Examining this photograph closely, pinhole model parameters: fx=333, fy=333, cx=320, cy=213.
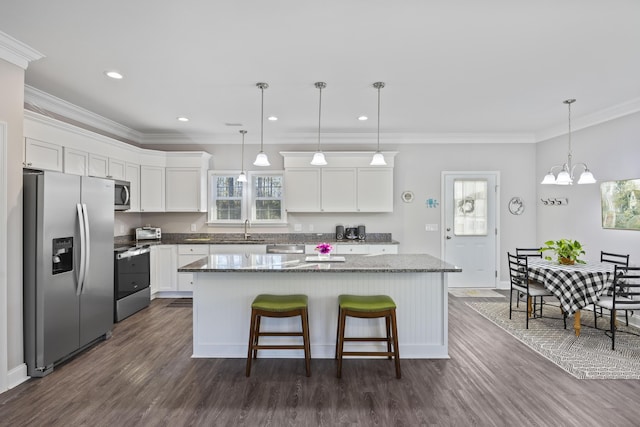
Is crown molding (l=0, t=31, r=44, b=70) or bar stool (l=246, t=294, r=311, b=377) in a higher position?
crown molding (l=0, t=31, r=44, b=70)

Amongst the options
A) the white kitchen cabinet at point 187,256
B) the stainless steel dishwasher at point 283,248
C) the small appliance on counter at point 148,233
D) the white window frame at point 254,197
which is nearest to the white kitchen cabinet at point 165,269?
the white kitchen cabinet at point 187,256

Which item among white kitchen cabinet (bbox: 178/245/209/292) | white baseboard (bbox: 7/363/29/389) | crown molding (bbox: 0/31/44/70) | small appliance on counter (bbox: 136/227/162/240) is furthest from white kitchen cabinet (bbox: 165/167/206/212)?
white baseboard (bbox: 7/363/29/389)

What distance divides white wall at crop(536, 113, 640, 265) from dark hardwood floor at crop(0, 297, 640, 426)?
2179 millimetres

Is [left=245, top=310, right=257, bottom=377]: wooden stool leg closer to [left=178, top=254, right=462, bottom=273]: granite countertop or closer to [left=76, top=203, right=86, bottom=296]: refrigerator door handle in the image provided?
[left=178, top=254, right=462, bottom=273]: granite countertop

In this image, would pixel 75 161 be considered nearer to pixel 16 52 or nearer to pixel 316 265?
pixel 16 52

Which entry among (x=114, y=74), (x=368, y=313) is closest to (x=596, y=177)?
(x=368, y=313)

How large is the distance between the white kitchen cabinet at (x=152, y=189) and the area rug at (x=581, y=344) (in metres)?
5.08

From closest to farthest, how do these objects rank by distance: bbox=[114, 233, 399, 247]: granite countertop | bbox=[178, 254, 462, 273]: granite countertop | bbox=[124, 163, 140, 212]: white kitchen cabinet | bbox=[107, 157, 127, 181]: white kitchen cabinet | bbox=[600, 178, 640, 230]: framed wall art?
bbox=[178, 254, 462, 273]: granite countertop → bbox=[600, 178, 640, 230]: framed wall art → bbox=[107, 157, 127, 181]: white kitchen cabinet → bbox=[124, 163, 140, 212]: white kitchen cabinet → bbox=[114, 233, 399, 247]: granite countertop

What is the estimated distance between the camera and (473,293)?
5422 mm

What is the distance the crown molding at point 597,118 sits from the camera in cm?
396

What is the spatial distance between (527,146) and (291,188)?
4.08 metres

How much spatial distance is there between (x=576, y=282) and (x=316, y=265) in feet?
9.05

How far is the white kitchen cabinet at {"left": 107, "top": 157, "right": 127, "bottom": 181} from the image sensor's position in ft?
14.8

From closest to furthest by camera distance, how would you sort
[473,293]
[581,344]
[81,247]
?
[81,247]
[581,344]
[473,293]
